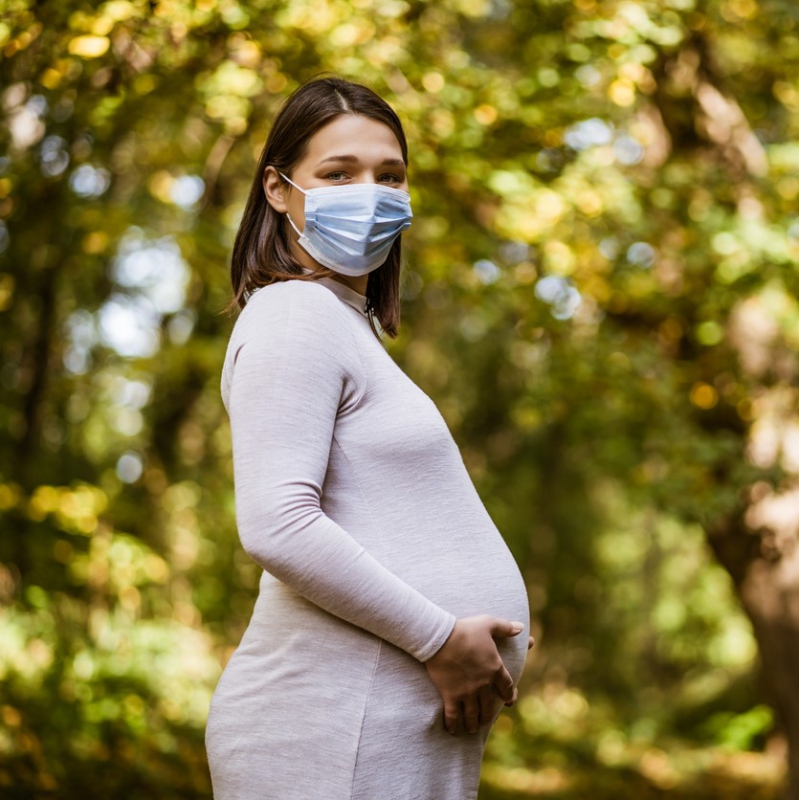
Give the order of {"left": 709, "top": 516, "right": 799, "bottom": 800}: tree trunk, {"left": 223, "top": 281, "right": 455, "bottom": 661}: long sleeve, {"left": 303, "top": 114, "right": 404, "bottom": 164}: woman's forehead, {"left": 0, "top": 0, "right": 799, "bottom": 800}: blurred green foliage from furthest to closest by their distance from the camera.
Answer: {"left": 709, "top": 516, "right": 799, "bottom": 800}: tree trunk → {"left": 0, "top": 0, "right": 799, "bottom": 800}: blurred green foliage → {"left": 303, "top": 114, "right": 404, "bottom": 164}: woman's forehead → {"left": 223, "top": 281, "right": 455, "bottom": 661}: long sleeve

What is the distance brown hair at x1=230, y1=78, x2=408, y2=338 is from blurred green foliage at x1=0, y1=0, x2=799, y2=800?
168 centimetres

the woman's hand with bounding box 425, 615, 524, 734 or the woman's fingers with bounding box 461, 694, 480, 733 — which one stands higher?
the woman's hand with bounding box 425, 615, 524, 734

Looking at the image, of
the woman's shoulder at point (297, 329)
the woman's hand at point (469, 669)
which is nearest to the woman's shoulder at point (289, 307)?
the woman's shoulder at point (297, 329)

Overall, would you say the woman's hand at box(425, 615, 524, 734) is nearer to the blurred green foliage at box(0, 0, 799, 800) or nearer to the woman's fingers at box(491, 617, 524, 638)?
the woman's fingers at box(491, 617, 524, 638)

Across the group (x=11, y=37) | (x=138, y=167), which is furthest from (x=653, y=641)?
(x=11, y=37)

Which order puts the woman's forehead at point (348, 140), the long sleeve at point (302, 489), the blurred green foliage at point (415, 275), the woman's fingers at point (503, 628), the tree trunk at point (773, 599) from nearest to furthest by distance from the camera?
1. the long sleeve at point (302, 489)
2. the woman's fingers at point (503, 628)
3. the woman's forehead at point (348, 140)
4. the blurred green foliage at point (415, 275)
5. the tree trunk at point (773, 599)

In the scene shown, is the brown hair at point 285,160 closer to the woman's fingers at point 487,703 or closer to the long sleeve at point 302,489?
the long sleeve at point 302,489

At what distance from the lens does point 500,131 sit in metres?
4.88

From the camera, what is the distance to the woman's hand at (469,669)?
153 cm

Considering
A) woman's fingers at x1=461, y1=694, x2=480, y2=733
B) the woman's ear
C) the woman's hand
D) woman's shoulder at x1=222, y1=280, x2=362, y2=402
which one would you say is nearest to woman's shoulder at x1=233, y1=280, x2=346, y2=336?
woman's shoulder at x1=222, y1=280, x2=362, y2=402

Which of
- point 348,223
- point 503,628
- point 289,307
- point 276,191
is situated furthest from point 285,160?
point 503,628

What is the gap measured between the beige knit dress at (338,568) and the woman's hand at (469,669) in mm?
23

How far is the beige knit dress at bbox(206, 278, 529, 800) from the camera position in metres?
1.48

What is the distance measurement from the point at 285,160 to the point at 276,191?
0.06 m
